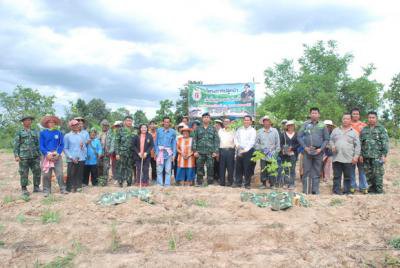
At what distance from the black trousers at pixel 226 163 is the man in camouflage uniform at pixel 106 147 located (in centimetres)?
251

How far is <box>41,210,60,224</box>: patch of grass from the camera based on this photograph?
540 centimetres

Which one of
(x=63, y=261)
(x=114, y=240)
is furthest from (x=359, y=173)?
(x=63, y=261)

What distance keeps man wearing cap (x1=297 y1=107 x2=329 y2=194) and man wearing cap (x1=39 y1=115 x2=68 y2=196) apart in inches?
190

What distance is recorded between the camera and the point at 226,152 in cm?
805

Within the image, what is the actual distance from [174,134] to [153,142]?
55 centimetres

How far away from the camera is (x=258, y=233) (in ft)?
15.7

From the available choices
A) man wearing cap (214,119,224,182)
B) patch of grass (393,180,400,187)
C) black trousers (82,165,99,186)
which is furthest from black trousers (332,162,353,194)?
black trousers (82,165,99,186)

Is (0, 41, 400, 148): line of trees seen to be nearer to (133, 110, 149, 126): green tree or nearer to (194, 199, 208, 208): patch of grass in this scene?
(133, 110, 149, 126): green tree

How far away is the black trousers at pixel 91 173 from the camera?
333 inches

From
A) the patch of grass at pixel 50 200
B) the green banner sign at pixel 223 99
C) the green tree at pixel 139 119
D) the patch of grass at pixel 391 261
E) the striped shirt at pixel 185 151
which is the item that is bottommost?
the patch of grass at pixel 391 261

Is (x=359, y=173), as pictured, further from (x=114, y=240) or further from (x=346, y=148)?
(x=114, y=240)

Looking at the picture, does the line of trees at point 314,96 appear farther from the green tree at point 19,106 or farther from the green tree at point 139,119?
the green tree at point 139,119

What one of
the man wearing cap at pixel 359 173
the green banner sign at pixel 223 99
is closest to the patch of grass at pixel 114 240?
the man wearing cap at pixel 359 173

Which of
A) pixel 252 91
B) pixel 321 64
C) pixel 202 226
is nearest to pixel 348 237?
pixel 202 226
